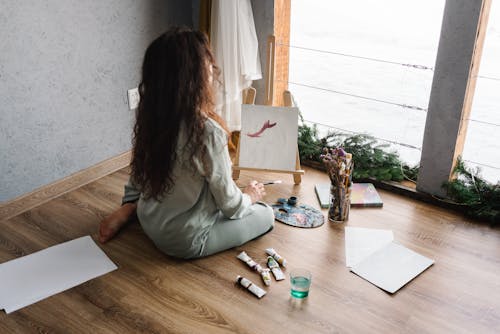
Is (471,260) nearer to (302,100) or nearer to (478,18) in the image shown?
(478,18)

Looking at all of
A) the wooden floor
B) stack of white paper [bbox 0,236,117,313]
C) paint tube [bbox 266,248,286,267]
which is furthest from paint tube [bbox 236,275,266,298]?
stack of white paper [bbox 0,236,117,313]

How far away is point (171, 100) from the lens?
1724mm

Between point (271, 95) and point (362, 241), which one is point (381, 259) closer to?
point (362, 241)

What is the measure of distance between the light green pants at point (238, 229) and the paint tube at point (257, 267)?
0.25 feet

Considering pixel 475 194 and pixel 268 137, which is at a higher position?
pixel 268 137

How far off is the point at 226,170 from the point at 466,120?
4.30 ft

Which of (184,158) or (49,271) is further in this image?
(49,271)

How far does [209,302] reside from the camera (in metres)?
1.84

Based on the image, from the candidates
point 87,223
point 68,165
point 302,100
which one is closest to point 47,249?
point 87,223

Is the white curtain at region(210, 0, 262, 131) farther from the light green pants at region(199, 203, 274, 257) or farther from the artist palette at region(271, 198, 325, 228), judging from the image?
the light green pants at region(199, 203, 274, 257)

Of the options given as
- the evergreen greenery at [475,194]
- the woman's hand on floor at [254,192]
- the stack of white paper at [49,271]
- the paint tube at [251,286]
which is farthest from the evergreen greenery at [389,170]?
the stack of white paper at [49,271]

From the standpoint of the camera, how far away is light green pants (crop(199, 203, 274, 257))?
6.74 ft

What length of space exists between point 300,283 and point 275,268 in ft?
0.58

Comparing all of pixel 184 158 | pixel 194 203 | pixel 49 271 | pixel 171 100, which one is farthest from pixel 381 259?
pixel 49 271
